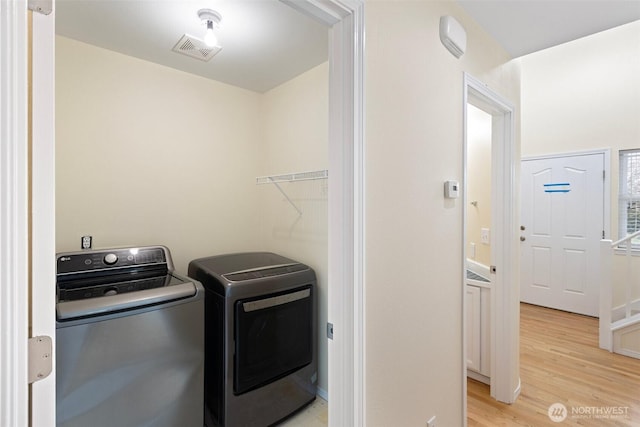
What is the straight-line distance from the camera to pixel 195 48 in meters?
2.04

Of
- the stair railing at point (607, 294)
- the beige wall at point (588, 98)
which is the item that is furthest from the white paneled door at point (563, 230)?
the stair railing at point (607, 294)

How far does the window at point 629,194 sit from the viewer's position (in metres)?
3.56

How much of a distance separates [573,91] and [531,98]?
0.46 m

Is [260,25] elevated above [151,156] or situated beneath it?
elevated above

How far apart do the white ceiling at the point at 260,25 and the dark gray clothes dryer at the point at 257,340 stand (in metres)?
1.49

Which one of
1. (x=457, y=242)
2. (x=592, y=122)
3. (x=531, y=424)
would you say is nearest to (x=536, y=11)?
(x=457, y=242)

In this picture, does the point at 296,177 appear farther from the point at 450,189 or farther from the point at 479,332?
the point at 479,332

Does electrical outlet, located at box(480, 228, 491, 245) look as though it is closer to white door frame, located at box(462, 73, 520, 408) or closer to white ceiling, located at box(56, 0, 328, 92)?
white door frame, located at box(462, 73, 520, 408)

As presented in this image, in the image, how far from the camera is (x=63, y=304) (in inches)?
50.6

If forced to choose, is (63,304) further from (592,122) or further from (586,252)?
(592,122)
